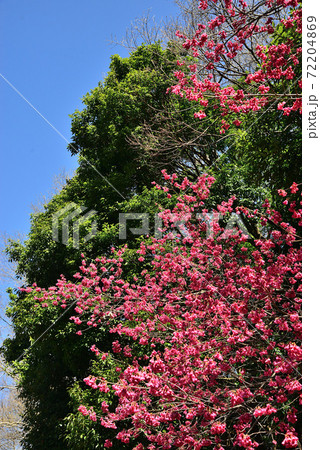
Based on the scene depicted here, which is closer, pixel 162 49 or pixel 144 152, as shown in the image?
pixel 144 152

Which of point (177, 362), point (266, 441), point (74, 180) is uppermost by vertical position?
point (74, 180)

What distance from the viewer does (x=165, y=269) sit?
18.3ft

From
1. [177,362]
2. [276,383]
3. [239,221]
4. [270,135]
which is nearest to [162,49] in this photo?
[239,221]

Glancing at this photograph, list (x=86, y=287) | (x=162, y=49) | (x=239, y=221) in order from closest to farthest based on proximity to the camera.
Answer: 1. (x=86, y=287)
2. (x=239, y=221)
3. (x=162, y=49)

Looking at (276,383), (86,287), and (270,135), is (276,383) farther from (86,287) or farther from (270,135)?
(86,287)

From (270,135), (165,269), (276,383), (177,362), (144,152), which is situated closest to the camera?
(276,383)

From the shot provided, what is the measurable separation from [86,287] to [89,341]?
1.72 metres

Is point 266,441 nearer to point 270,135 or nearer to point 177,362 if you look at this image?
Result: point 177,362

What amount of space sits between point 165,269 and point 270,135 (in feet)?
7.32

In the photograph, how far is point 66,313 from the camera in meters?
8.18
